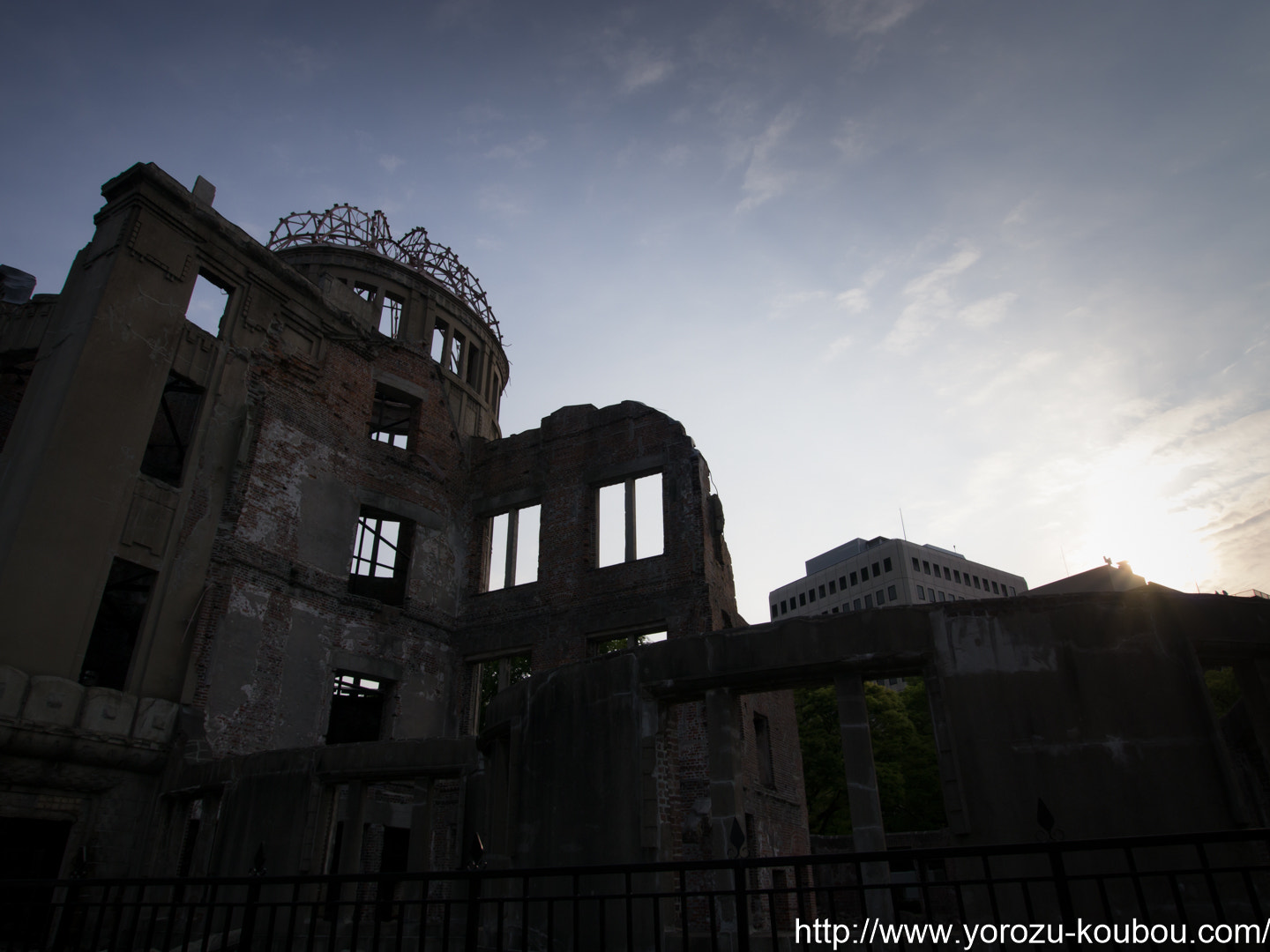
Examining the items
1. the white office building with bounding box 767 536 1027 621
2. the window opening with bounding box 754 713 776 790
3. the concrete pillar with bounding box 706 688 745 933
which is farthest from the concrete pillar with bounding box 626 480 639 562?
the white office building with bounding box 767 536 1027 621

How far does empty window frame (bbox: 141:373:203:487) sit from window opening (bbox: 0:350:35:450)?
121 inches

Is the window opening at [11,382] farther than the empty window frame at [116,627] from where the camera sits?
Yes

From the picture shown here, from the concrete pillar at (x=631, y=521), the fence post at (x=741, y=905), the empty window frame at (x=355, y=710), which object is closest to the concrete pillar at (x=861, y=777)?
the fence post at (x=741, y=905)

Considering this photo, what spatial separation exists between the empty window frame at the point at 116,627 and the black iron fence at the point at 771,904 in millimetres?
4245

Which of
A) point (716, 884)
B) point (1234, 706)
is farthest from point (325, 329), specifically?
point (1234, 706)

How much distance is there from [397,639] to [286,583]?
2.94 metres

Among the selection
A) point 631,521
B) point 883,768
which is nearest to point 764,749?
point 631,521

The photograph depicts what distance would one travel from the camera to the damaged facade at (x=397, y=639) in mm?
7742

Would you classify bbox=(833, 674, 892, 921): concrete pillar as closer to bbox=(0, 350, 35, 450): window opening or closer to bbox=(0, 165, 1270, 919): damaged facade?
bbox=(0, 165, 1270, 919): damaged facade

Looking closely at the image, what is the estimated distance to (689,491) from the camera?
682 inches

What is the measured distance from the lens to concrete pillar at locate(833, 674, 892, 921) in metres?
7.52

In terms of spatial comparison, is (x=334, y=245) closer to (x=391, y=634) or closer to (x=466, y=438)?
(x=466, y=438)

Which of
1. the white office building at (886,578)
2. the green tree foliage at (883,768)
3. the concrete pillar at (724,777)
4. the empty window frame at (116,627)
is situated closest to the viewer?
the concrete pillar at (724,777)

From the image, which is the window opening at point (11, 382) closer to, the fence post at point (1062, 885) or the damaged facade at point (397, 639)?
the damaged facade at point (397, 639)
